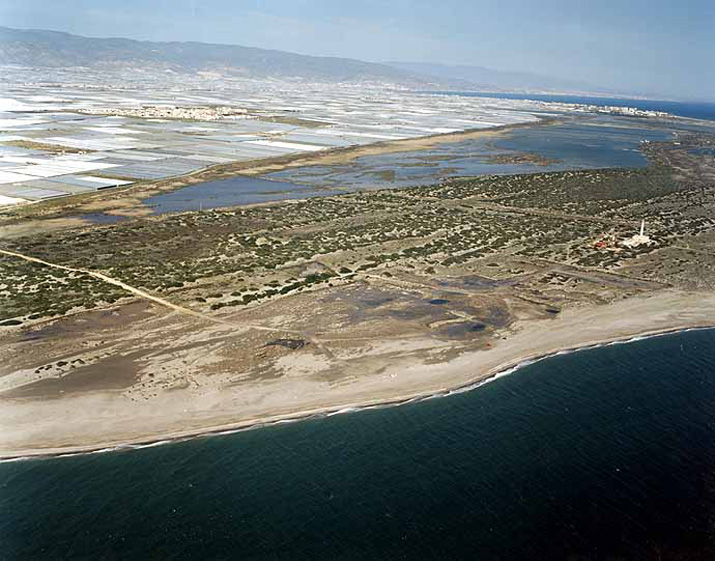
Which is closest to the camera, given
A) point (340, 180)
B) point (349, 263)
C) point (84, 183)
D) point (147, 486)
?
point (147, 486)

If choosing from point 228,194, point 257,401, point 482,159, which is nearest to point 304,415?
point 257,401

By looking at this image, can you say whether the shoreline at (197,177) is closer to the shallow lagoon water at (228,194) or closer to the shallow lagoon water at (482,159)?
the shallow lagoon water at (228,194)

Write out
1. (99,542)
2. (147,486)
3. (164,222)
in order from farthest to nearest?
(164,222) → (147,486) → (99,542)

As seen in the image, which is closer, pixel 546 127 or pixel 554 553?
pixel 554 553

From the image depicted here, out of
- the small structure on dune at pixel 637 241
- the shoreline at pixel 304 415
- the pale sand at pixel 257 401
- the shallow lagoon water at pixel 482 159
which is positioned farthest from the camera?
the shallow lagoon water at pixel 482 159

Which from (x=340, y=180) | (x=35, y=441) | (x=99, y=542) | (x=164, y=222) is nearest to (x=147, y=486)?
(x=99, y=542)

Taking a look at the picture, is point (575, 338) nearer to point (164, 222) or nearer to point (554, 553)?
point (554, 553)

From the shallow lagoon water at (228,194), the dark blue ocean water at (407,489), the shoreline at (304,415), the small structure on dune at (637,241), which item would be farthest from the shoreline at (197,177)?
the small structure on dune at (637,241)

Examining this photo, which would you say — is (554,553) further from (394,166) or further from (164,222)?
(394,166)
